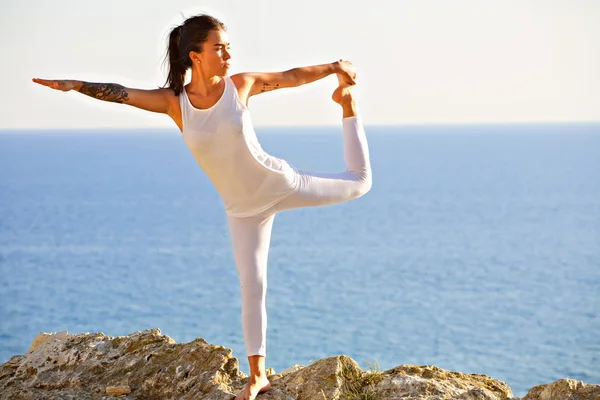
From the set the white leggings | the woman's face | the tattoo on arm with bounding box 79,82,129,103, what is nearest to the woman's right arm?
the tattoo on arm with bounding box 79,82,129,103

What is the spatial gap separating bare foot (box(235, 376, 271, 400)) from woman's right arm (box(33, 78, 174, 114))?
1.32 metres

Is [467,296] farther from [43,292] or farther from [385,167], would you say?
[385,167]

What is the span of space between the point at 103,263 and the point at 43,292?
5973 millimetres

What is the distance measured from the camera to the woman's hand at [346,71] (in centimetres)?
433

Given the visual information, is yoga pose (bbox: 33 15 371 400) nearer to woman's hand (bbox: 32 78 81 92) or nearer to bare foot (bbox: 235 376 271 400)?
woman's hand (bbox: 32 78 81 92)

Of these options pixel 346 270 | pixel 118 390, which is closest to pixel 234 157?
pixel 118 390

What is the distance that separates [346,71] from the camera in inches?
171

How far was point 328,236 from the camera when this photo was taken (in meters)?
49.6

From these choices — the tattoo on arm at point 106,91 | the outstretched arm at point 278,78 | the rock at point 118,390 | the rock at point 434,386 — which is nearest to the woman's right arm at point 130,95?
the tattoo on arm at point 106,91

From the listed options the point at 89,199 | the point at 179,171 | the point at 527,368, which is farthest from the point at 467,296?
the point at 179,171

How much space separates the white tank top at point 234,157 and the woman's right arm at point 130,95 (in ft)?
0.28

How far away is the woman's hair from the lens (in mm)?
4062

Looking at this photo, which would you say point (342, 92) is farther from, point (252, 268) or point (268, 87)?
point (252, 268)

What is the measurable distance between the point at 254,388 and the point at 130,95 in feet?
4.79
